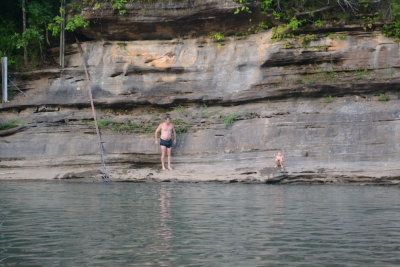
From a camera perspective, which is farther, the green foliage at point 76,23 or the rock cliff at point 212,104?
the green foliage at point 76,23

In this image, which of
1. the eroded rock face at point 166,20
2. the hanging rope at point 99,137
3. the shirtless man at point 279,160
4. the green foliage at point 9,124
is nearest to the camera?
the shirtless man at point 279,160

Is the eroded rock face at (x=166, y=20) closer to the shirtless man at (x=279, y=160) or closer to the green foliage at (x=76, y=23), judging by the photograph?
the green foliage at (x=76, y=23)

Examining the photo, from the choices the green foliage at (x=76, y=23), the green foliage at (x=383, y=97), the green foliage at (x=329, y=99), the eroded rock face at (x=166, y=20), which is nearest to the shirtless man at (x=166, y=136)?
the eroded rock face at (x=166, y=20)

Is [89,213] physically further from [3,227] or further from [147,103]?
[147,103]

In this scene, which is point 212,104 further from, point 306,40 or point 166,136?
point 306,40

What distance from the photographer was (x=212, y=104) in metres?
17.6

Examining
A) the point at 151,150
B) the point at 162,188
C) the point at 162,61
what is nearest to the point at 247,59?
the point at 162,61

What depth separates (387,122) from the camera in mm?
15062

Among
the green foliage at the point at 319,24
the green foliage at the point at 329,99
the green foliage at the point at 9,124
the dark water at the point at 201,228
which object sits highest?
the green foliage at the point at 319,24

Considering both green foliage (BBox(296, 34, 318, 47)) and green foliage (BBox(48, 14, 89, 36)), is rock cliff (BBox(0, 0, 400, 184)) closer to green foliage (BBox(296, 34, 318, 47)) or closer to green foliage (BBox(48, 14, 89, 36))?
green foliage (BBox(296, 34, 318, 47))

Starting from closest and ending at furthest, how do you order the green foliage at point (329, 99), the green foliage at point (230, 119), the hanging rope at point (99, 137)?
the hanging rope at point (99, 137)
the green foliage at point (329, 99)
the green foliage at point (230, 119)

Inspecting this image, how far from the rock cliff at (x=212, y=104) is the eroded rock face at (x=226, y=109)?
0.10ft

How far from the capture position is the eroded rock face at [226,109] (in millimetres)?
15047

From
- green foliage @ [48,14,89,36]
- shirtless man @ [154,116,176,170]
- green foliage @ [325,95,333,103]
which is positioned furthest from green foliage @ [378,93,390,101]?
green foliage @ [48,14,89,36]
